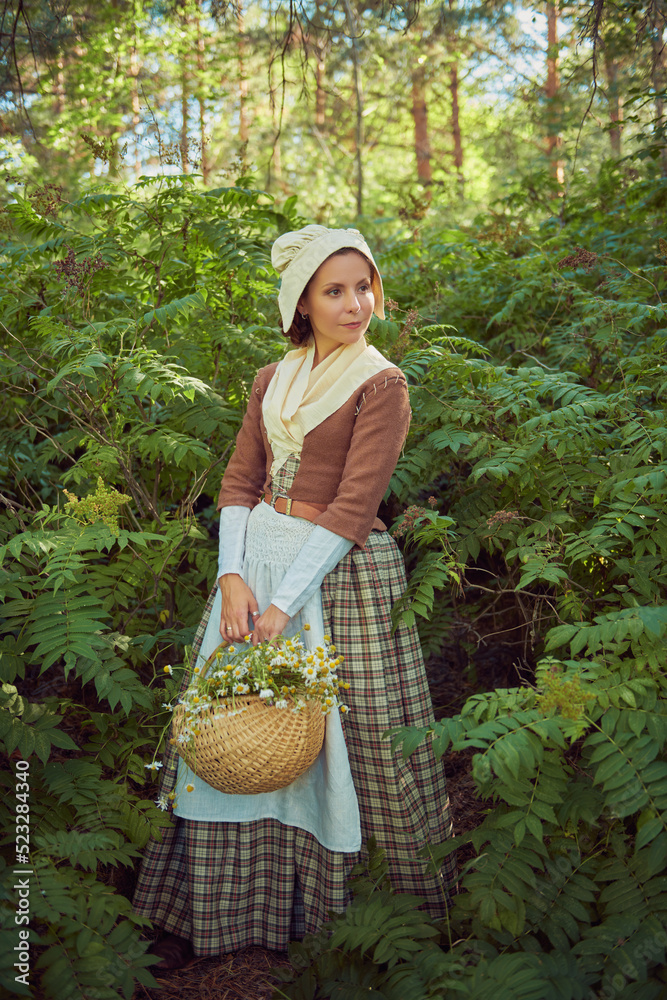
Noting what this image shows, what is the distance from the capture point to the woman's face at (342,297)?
2.30m

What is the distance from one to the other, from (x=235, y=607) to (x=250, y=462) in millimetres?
570

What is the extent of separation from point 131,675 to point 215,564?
69 centimetres

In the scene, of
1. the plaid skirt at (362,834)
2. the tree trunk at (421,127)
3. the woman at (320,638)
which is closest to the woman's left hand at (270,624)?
the woman at (320,638)

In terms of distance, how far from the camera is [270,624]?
7.18ft

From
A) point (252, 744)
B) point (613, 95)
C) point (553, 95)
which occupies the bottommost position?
point (252, 744)

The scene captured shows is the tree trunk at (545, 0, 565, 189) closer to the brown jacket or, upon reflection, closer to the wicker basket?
the brown jacket

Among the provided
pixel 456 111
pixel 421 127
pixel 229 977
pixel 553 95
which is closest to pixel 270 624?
pixel 229 977

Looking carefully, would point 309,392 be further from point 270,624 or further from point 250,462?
point 270,624

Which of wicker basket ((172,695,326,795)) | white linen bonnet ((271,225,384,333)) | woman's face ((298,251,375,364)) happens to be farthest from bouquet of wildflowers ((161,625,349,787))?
white linen bonnet ((271,225,384,333))

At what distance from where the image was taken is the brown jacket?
2.22m

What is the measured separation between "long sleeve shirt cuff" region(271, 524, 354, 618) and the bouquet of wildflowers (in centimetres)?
16

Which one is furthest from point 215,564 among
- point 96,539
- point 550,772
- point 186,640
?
point 550,772

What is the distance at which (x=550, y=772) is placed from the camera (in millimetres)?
1946

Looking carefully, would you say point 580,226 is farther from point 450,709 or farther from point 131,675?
point 131,675
